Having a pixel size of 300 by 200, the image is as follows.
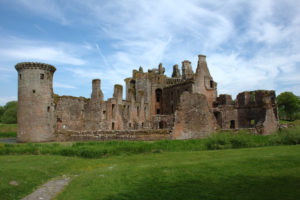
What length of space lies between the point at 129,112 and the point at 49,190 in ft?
114

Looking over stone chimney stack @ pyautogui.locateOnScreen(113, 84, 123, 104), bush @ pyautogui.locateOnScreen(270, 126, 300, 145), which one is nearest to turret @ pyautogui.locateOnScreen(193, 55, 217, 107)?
stone chimney stack @ pyautogui.locateOnScreen(113, 84, 123, 104)

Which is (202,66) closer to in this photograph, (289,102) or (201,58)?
(201,58)

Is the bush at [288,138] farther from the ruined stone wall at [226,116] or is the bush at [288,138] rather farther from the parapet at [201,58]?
the parapet at [201,58]

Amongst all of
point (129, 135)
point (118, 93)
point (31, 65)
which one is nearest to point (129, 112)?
point (118, 93)

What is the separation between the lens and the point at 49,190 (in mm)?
9906

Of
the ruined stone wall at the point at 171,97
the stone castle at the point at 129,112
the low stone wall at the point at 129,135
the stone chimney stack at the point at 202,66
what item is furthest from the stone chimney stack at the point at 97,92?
the stone chimney stack at the point at 202,66

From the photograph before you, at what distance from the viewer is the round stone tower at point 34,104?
30.3 m

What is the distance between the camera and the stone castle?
26.6m

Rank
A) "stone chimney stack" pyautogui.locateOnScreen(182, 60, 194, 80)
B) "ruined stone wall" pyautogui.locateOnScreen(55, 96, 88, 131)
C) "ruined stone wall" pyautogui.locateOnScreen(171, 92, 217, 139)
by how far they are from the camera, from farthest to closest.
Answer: "stone chimney stack" pyautogui.locateOnScreen(182, 60, 194, 80) < "ruined stone wall" pyautogui.locateOnScreen(55, 96, 88, 131) < "ruined stone wall" pyautogui.locateOnScreen(171, 92, 217, 139)

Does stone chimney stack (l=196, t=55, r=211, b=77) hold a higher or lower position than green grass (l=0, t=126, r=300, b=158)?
higher

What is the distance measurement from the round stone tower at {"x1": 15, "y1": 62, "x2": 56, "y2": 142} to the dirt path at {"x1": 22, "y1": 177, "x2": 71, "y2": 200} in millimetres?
20464

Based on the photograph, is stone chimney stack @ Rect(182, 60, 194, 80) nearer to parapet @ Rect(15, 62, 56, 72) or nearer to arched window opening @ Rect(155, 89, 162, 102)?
arched window opening @ Rect(155, 89, 162, 102)

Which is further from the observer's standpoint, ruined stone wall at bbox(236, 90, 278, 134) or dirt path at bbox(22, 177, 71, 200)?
ruined stone wall at bbox(236, 90, 278, 134)

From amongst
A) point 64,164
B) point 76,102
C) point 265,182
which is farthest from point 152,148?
point 76,102
